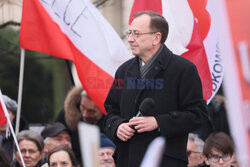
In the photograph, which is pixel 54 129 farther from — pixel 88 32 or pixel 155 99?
pixel 155 99

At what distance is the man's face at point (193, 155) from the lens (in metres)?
6.25

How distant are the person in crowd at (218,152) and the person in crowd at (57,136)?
1577 mm

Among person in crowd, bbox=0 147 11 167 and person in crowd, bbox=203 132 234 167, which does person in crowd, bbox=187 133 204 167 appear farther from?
person in crowd, bbox=0 147 11 167

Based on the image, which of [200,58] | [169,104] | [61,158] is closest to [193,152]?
[200,58]

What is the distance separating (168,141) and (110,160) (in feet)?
7.14

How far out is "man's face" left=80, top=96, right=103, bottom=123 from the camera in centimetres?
654

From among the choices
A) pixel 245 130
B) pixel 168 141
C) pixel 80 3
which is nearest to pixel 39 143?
pixel 80 3

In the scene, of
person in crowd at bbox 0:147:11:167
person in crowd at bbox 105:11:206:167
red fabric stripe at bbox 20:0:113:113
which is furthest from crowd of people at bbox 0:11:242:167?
red fabric stripe at bbox 20:0:113:113

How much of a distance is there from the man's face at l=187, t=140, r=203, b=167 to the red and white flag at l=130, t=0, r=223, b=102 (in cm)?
79

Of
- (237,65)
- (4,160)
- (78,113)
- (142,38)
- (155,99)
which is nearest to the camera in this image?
(237,65)

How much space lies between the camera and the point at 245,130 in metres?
1.82

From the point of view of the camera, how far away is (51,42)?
6.20 meters

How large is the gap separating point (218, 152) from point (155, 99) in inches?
86.7

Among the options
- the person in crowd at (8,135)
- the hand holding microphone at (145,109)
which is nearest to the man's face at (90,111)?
the person in crowd at (8,135)
